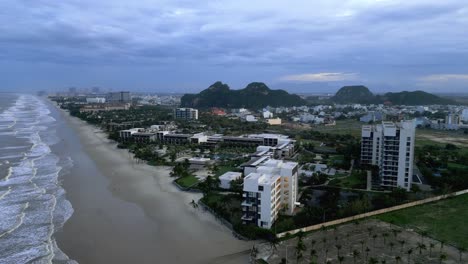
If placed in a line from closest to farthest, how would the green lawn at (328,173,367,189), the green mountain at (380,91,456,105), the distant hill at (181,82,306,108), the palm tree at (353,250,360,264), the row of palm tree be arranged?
the palm tree at (353,250,360,264) → the row of palm tree → the green lawn at (328,173,367,189) → the distant hill at (181,82,306,108) → the green mountain at (380,91,456,105)

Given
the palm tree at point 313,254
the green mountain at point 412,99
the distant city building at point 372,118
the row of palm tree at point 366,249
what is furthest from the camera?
the green mountain at point 412,99

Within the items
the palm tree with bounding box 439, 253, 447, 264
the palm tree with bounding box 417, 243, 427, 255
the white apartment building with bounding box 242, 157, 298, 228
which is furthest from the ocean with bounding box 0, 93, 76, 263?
the palm tree with bounding box 439, 253, 447, 264

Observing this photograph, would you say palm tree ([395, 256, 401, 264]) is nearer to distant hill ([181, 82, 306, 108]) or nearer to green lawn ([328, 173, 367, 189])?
green lawn ([328, 173, 367, 189])

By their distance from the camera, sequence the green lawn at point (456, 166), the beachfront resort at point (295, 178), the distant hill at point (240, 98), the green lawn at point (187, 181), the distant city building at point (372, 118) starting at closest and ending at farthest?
the beachfront resort at point (295, 178) < the green lawn at point (187, 181) < the green lawn at point (456, 166) < the distant city building at point (372, 118) < the distant hill at point (240, 98)

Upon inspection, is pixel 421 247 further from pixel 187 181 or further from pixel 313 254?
pixel 187 181

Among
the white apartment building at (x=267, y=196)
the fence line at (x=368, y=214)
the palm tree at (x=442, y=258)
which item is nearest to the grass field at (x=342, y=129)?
the fence line at (x=368, y=214)

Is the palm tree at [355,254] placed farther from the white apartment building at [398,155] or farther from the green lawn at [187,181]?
the green lawn at [187,181]
